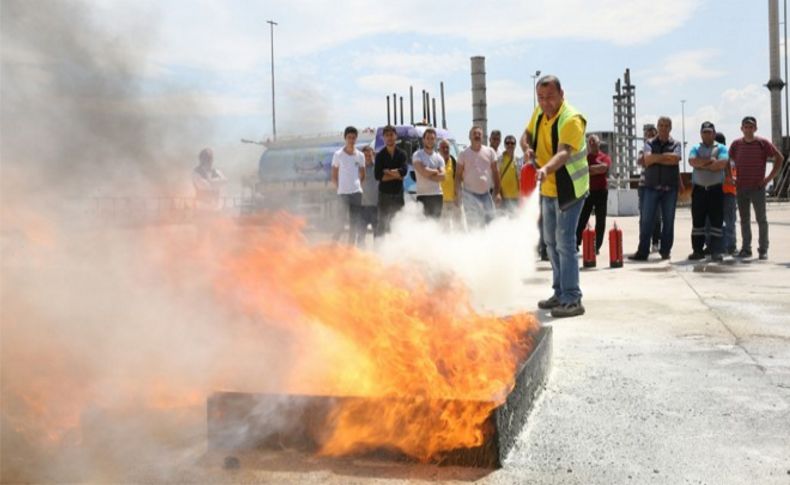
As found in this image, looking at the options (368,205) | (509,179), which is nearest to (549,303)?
(368,205)

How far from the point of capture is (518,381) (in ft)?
11.3

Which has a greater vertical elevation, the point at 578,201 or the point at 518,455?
the point at 578,201

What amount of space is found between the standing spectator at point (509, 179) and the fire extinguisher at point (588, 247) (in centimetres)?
142

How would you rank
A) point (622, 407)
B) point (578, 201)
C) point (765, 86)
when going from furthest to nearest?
point (765, 86)
point (578, 201)
point (622, 407)

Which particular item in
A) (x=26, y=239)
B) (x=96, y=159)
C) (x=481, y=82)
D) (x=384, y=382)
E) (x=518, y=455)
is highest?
(x=481, y=82)

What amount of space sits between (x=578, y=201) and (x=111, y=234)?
381 cm

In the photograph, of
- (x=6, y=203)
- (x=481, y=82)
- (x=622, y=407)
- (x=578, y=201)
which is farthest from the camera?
(x=481, y=82)

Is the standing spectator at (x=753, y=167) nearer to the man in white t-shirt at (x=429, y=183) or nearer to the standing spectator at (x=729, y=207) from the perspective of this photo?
the standing spectator at (x=729, y=207)

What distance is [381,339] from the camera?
12.4 feet

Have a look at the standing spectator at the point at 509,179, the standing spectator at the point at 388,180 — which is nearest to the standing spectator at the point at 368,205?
the standing spectator at the point at 388,180

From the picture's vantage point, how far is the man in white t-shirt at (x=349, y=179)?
1025 cm

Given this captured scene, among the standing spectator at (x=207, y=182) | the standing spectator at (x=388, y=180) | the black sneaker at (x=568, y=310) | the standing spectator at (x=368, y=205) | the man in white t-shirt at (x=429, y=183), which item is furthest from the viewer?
the standing spectator at (x=368, y=205)

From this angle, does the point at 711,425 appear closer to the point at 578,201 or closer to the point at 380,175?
the point at 578,201

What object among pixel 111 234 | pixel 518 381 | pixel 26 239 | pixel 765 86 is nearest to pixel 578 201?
pixel 518 381
